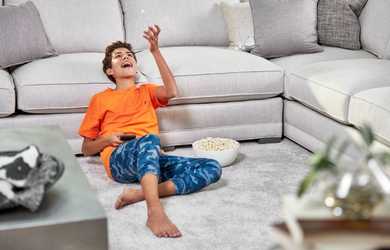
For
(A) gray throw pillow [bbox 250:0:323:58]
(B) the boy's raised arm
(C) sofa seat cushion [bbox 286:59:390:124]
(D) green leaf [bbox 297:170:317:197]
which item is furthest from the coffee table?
(A) gray throw pillow [bbox 250:0:323:58]

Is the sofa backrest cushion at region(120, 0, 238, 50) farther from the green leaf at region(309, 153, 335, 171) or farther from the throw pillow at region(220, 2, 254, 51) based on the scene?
the green leaf at region(309, 153, 335, 171)

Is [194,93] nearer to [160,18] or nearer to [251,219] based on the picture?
[160,18]

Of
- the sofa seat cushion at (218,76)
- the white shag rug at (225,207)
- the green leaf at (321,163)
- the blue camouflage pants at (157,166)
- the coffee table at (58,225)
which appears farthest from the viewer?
the sofa seat cushion at (218,76)

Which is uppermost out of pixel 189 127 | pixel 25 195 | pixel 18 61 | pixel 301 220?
pixel 301 220

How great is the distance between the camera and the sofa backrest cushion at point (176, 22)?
433 centimetres

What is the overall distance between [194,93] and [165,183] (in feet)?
2.51

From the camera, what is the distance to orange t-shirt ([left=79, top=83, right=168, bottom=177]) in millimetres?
3439

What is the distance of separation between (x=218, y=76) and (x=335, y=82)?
0.65m

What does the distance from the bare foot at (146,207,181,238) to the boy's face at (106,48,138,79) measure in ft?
2.94

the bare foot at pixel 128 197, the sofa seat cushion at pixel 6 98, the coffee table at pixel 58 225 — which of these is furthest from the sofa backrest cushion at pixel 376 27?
the coffee table at pixel 58 225

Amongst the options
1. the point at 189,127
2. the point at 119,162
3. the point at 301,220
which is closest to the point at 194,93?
the point at 189,127

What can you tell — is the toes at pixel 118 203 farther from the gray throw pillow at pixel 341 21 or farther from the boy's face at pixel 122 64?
the gray throw pillow at pixel 341 21

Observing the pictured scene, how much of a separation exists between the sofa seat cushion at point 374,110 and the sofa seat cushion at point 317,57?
2.35ft

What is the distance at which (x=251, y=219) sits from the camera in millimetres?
2873
